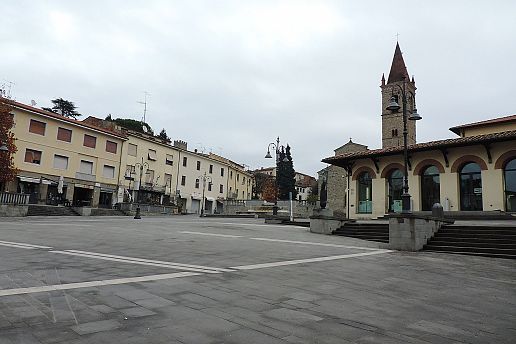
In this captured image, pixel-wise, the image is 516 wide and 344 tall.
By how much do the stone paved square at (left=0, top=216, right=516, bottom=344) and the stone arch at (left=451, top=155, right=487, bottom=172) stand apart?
48.2 feet

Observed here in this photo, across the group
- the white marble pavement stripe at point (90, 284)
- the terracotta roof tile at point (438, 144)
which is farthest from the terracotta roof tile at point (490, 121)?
the white marble pavement stripe at point (90, 284)

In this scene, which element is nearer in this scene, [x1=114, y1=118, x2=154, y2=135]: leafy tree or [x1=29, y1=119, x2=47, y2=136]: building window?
[x1=29, y1=119, x2=47, y2=136]: building window

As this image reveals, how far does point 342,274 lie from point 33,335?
5.12m

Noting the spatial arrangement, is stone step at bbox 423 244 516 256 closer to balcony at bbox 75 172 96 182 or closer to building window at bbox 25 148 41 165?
building window at bbox 25 148 41 165

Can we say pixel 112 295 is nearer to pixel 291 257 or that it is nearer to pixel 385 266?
pixel 291 257

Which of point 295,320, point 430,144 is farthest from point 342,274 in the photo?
point 430,144

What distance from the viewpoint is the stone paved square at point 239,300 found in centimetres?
329

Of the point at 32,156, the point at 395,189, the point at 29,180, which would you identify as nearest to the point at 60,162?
the point at 32,156

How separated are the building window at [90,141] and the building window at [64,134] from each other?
5.77 ft

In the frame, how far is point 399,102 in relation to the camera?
2208 inches

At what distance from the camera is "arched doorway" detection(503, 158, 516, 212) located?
20.0 metres

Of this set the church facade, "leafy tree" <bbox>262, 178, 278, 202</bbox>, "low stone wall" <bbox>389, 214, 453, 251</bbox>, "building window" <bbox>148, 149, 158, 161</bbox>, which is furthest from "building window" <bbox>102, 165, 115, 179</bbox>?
"low stone wall" <bbox>389, 214, 453, 251</bbox>

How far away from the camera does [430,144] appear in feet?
73.2

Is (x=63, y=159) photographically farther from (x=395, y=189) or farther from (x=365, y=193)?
(x=395, y=189)
